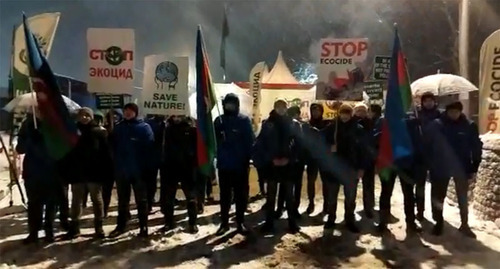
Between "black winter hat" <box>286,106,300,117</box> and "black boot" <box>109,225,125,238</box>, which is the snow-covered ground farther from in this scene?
"black winter hat" <box>286,106,300,117</box>

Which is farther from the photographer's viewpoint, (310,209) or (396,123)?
(310,209)

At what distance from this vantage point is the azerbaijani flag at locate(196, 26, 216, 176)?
6926 mm

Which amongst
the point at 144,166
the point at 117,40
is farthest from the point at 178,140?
the point at 117,40

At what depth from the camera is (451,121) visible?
696cm

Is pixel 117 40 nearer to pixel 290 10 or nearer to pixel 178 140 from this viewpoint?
pixel 178 140

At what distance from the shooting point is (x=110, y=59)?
7.56m

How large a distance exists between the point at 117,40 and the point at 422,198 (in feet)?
14.0

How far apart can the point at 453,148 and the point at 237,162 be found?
8.13 feet

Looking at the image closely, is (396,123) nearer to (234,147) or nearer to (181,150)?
(234,147)

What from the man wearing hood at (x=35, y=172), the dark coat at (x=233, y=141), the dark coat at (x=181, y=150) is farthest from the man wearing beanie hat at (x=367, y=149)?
the man wearing hood at (x=35, y=172)

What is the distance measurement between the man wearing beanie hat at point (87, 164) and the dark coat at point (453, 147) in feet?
12.2

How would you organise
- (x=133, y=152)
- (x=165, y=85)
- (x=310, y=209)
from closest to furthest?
(x=133, y=152), (x=165, y=85), (x=310, y=209)

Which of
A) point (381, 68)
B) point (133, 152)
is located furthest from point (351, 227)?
point (133, 152)

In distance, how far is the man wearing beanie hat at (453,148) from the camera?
6895mm
